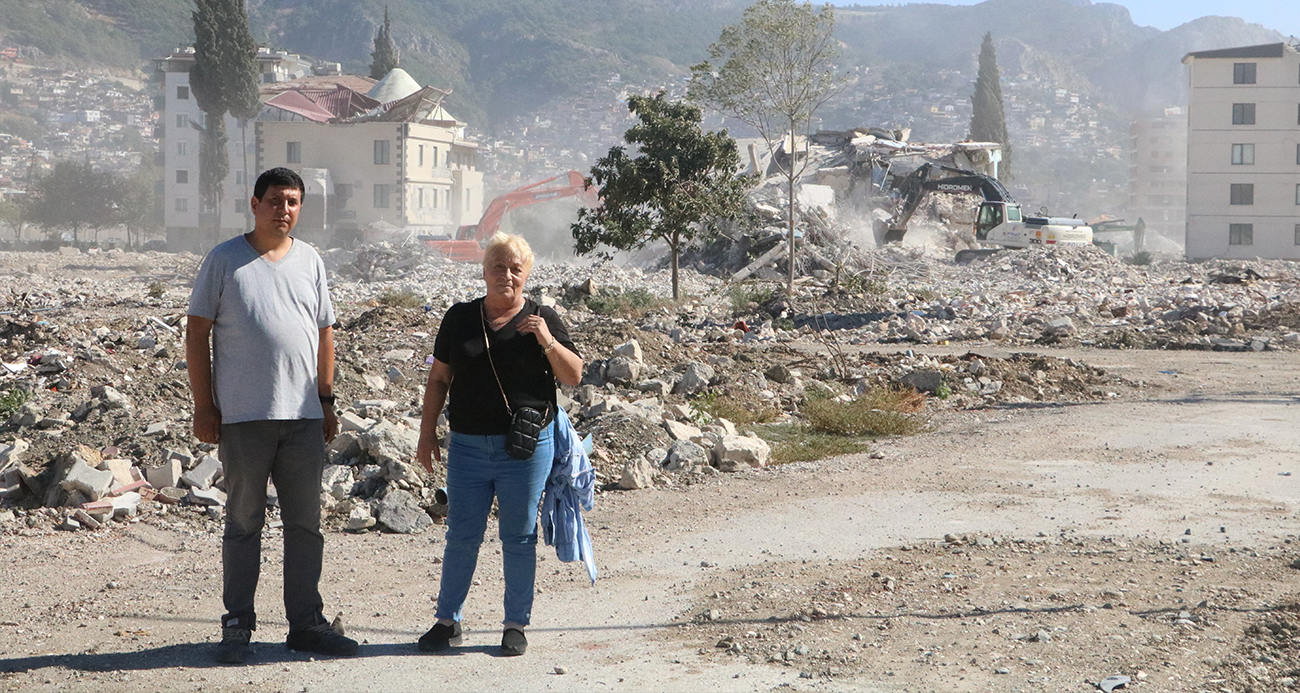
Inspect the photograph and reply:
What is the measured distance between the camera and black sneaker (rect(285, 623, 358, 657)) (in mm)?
4320

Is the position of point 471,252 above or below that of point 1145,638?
above

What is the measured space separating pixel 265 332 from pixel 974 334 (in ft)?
54.4

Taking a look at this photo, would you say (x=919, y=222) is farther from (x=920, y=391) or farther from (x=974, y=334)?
(x=920, y=391)


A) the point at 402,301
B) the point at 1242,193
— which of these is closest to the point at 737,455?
the point at 402,301

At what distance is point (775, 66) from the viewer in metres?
25.5

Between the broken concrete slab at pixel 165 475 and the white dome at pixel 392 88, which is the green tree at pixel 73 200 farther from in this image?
the broken concrete slab at pixel 165 475

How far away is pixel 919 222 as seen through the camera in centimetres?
4703

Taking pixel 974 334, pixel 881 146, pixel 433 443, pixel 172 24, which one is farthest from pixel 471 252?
pixel 172 24

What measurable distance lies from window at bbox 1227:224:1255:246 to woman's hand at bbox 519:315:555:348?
178ft

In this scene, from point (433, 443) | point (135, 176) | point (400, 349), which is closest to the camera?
point (433, 443)

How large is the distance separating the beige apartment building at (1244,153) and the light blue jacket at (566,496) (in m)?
A: 52.7

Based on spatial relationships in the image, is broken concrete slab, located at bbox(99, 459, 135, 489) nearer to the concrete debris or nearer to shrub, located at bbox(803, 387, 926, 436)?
the concrete debris

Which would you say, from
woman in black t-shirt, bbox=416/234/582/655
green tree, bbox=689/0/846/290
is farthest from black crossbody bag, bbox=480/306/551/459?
green tree, bbox=689/0/846/290

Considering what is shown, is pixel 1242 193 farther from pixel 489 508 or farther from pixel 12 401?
pixel 489 508
